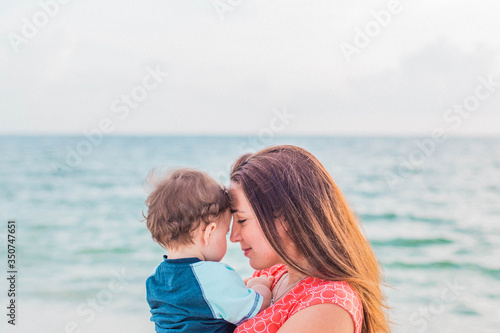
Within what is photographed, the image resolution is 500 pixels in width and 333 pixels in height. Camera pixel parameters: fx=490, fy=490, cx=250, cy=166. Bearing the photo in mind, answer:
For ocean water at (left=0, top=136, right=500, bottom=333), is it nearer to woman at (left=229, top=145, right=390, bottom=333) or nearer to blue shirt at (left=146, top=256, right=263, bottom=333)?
woman at (left=229, top=145, right=390, bottom=333)

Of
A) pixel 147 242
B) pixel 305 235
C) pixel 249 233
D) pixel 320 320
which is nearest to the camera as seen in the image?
pixel 320 320

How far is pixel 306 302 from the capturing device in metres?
1.59

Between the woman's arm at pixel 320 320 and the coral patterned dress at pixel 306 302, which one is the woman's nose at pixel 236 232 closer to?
the coral patterned dress at pixel 306 302

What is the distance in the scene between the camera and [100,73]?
20.4 meters

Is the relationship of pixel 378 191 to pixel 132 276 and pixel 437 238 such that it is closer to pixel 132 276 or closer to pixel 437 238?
pixel 437 238

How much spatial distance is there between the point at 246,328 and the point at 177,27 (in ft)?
54.8

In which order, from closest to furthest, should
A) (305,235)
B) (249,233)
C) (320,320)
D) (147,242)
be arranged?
(320,320), (305,235), (249,233), (147,242)

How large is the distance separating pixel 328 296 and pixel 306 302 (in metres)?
0.07

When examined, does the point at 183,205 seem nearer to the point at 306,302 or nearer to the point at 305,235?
the point at 305,235

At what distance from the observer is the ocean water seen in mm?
7309

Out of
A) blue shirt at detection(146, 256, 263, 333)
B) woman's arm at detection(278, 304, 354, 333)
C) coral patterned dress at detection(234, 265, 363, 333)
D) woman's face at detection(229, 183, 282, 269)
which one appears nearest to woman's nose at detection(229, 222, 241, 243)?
woman's face at detection(229, 183, 282, 269)

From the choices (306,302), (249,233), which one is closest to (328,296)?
(306,302)

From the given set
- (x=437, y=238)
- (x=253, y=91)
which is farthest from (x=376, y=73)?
(x=437, y=238)

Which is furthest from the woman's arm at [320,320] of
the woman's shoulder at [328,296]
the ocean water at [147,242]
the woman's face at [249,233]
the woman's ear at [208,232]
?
the ocean water at [147,242]
